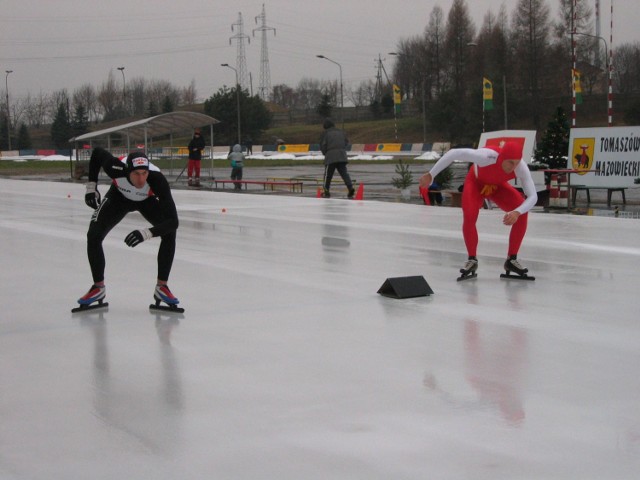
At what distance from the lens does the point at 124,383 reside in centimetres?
525

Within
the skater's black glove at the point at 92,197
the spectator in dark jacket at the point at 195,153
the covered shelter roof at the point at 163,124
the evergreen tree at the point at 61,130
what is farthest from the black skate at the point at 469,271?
the evergreen tree at the point at 61,130

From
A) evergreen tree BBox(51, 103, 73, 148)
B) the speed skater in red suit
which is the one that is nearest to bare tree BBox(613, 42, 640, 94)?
evergreen tree BBox(51, 103, 73, 148)

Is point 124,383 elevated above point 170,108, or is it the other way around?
point 170,108

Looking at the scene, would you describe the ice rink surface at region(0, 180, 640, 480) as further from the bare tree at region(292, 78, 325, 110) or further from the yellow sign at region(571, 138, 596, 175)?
the bare tree at region(292, 78, 325, 110)

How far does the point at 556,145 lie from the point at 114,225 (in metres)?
18.8

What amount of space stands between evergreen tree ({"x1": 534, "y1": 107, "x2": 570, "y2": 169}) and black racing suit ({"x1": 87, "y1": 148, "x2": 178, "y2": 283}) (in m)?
18.1

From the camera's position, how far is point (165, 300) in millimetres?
7383

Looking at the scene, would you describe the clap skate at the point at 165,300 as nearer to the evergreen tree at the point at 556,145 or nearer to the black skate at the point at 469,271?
the black skate at the point at 469,271

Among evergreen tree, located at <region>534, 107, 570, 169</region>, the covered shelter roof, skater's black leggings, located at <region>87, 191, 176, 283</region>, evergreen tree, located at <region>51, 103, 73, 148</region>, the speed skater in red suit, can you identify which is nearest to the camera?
skater's black leggings, located at <region>87, 191, 176, 283</region>

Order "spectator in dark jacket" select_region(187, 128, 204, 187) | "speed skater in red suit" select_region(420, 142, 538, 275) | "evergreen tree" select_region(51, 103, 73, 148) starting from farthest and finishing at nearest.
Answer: "evergreen tree" select_region(51, 103, 73, 148) → "spectator in dark jacket" select_region(187, 128, 204, 187) → "speed skater in red suit" select_region(420, 142, 538, 275)

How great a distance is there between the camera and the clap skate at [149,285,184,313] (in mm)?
7395

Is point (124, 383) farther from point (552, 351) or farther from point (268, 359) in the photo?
point (552, 351)

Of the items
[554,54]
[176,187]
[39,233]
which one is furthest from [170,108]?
[39,233]

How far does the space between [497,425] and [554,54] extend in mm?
87273
